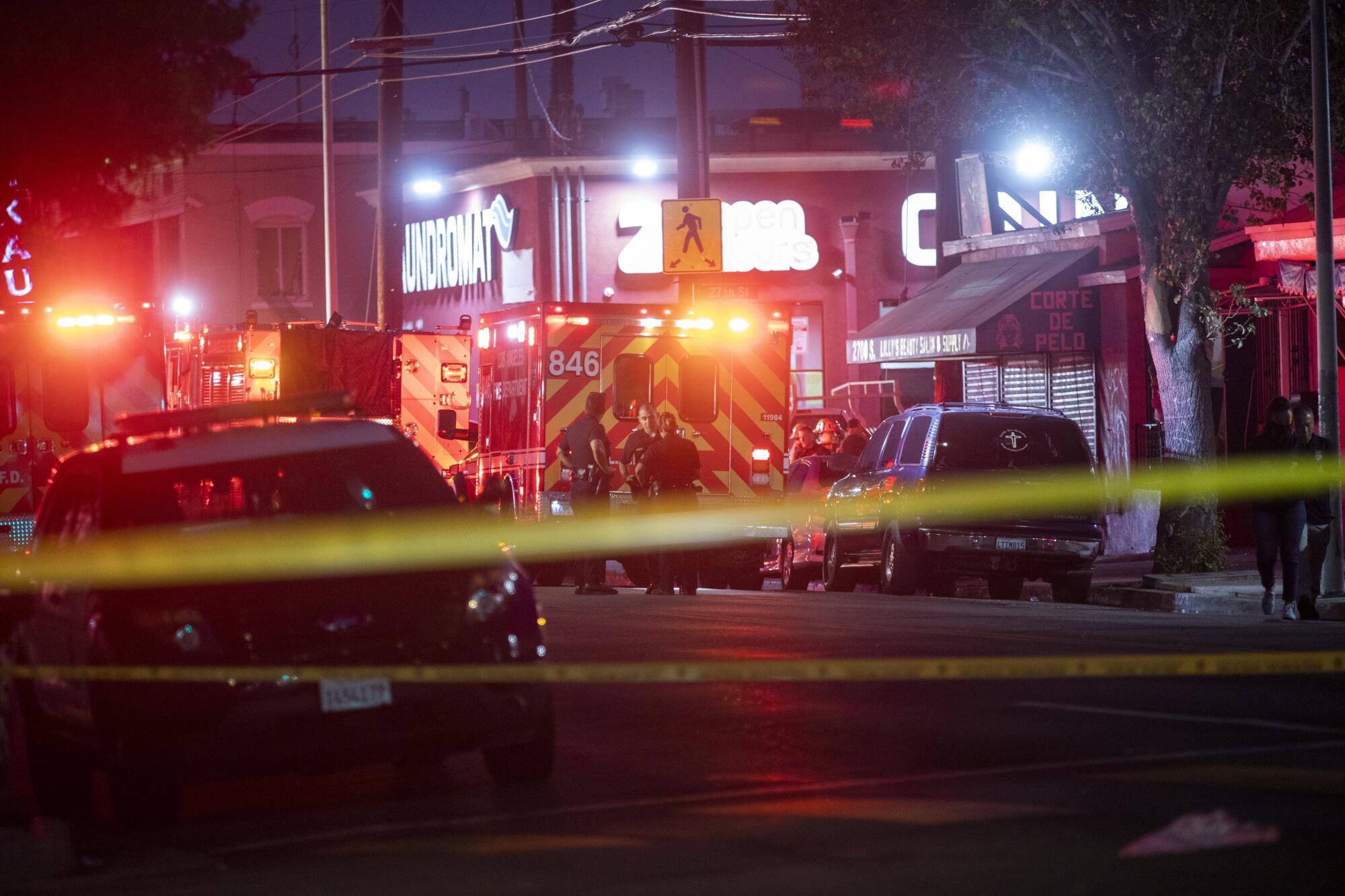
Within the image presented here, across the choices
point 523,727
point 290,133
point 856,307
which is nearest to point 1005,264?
point 856,307

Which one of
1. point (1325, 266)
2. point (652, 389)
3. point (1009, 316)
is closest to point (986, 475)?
point (1325, 266)

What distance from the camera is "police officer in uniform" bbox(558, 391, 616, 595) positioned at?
2100 centimetres

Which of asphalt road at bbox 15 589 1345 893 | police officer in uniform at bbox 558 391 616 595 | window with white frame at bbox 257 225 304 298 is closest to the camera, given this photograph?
asphalt road at bbox 15 589 1345 893

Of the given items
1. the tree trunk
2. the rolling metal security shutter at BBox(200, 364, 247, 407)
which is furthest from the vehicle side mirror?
the rolling metal security shutter at BBox(200, 364, 247, 407)

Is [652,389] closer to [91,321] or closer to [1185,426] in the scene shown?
[1185,426]

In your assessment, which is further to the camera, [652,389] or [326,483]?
[652,389]

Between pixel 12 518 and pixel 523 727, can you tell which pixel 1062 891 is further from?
pixel 12 518

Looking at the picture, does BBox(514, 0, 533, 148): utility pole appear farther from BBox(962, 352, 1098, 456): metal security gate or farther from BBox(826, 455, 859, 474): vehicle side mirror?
BBox(826, 455, 859, 474): vehicle side mirror

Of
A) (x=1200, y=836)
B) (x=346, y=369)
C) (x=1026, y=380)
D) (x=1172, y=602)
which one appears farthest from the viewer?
(x=1026, y=380)

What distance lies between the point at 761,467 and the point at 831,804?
49.6 ft

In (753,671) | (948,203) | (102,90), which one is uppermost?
(948,203)

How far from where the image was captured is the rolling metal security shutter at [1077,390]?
95.9 feet

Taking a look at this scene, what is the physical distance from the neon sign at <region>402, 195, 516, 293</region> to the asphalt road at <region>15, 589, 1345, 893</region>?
36315 millimetres

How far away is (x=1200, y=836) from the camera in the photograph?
A: 7.01 meters
